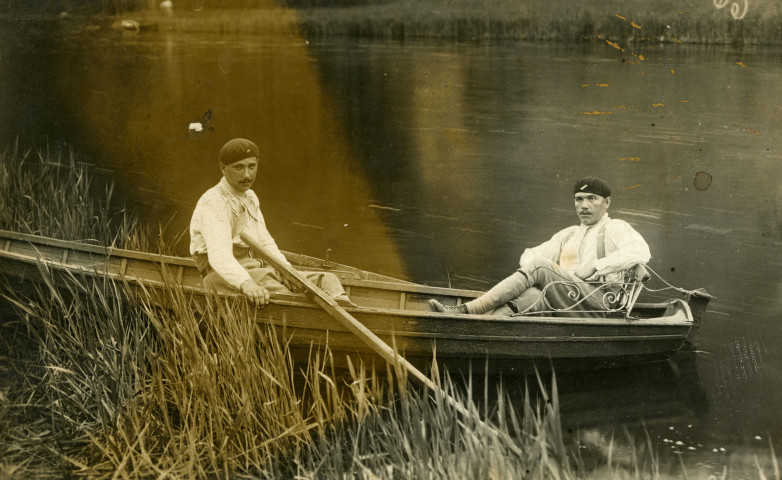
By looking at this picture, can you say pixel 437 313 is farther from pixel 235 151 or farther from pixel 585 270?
pixel 235 151

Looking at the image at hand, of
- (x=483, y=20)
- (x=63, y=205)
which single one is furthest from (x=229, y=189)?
(x=483, y=20)

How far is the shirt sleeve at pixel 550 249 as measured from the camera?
11.4ft

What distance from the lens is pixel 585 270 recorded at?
3.40 metres

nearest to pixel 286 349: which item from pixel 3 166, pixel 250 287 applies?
pixel 250 287

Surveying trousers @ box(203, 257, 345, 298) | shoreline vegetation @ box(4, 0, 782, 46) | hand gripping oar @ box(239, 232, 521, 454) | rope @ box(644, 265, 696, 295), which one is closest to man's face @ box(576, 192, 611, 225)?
rope @ box(644, 265, 696, 295)

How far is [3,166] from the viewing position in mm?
3830

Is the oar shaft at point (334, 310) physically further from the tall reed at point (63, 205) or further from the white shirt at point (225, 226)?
the tall reed at point (63, 205)

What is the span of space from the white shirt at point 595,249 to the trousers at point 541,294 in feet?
0.19

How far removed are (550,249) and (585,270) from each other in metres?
0.18

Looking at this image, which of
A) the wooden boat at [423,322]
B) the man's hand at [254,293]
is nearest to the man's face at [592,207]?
the wooden boat at [423,322]

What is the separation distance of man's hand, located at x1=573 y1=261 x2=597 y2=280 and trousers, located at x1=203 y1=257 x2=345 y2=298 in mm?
1030

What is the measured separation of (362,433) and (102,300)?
4.04 feet

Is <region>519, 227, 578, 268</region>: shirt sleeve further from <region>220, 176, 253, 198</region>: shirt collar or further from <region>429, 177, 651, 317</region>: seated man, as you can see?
<region>220, 176, 253, 198</region>: shirt collar

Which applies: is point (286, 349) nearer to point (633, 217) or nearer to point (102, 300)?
point (102, 300)
